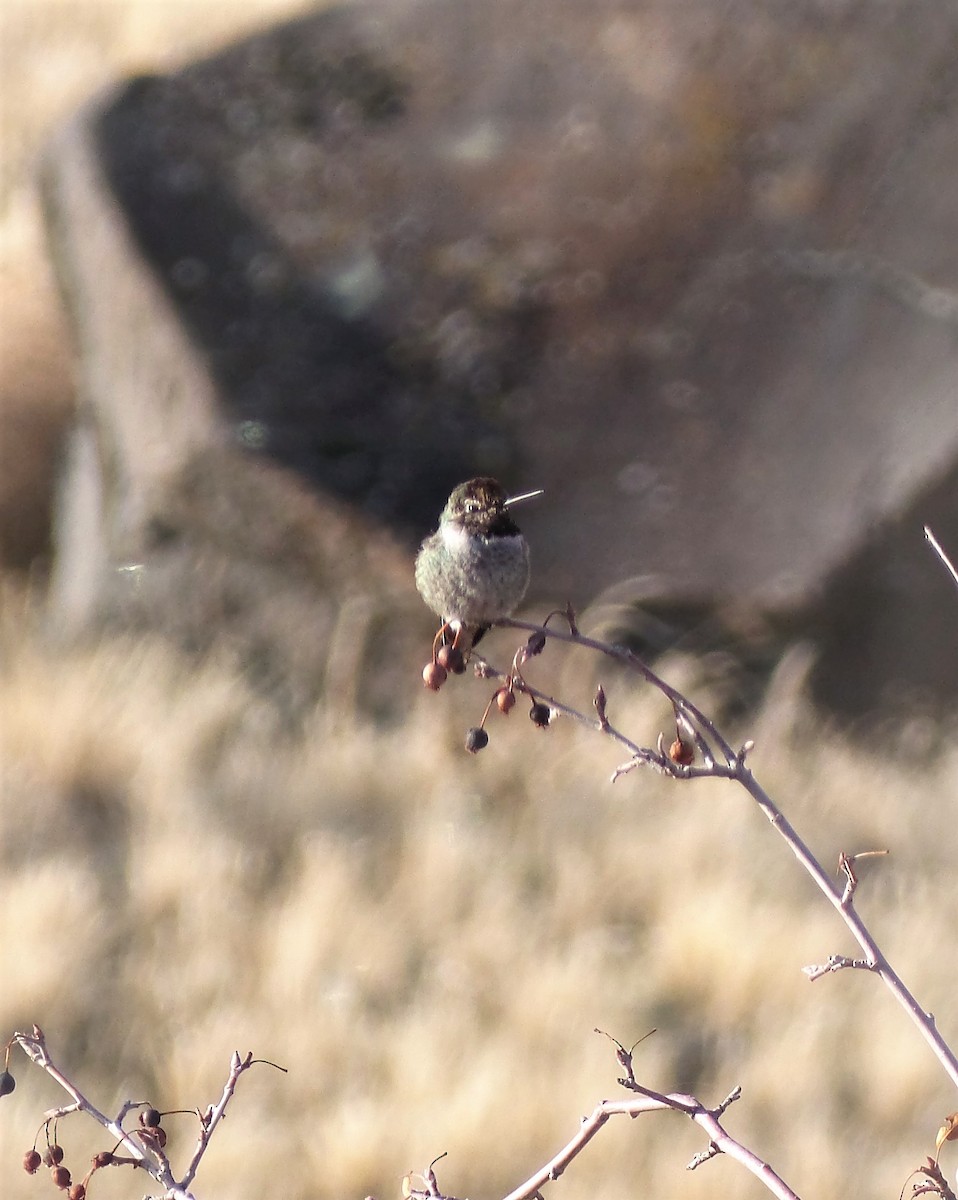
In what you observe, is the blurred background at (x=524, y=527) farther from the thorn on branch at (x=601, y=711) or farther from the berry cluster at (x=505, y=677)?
the thorn on branch at (x=601, y=711)

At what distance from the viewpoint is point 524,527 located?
5.57 m

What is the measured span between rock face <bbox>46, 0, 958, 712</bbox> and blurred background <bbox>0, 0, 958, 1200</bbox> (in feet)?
0.07

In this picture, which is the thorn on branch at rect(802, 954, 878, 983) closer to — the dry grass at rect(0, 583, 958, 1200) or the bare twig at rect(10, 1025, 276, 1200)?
the bare twig at rect(10, 1025, 276, 1200)

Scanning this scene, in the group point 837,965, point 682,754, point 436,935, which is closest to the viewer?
point 837,965

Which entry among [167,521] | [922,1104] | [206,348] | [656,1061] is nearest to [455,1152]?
[656,1061]

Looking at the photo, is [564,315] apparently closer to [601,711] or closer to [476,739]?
[476,739]

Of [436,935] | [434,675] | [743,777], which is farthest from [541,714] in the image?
[436,935]

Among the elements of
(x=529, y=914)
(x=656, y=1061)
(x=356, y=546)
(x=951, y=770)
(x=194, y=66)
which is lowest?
(x=656, y=1061)

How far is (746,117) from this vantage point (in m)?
6.23

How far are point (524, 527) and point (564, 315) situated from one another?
106 cm

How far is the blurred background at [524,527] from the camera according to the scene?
4.19 m

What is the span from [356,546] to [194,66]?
9.84ft

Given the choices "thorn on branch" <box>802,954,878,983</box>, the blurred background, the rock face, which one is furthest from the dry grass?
"thorn on branch" <box>802,954,878,983</box>

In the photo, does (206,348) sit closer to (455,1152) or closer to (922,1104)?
(455,1152)
